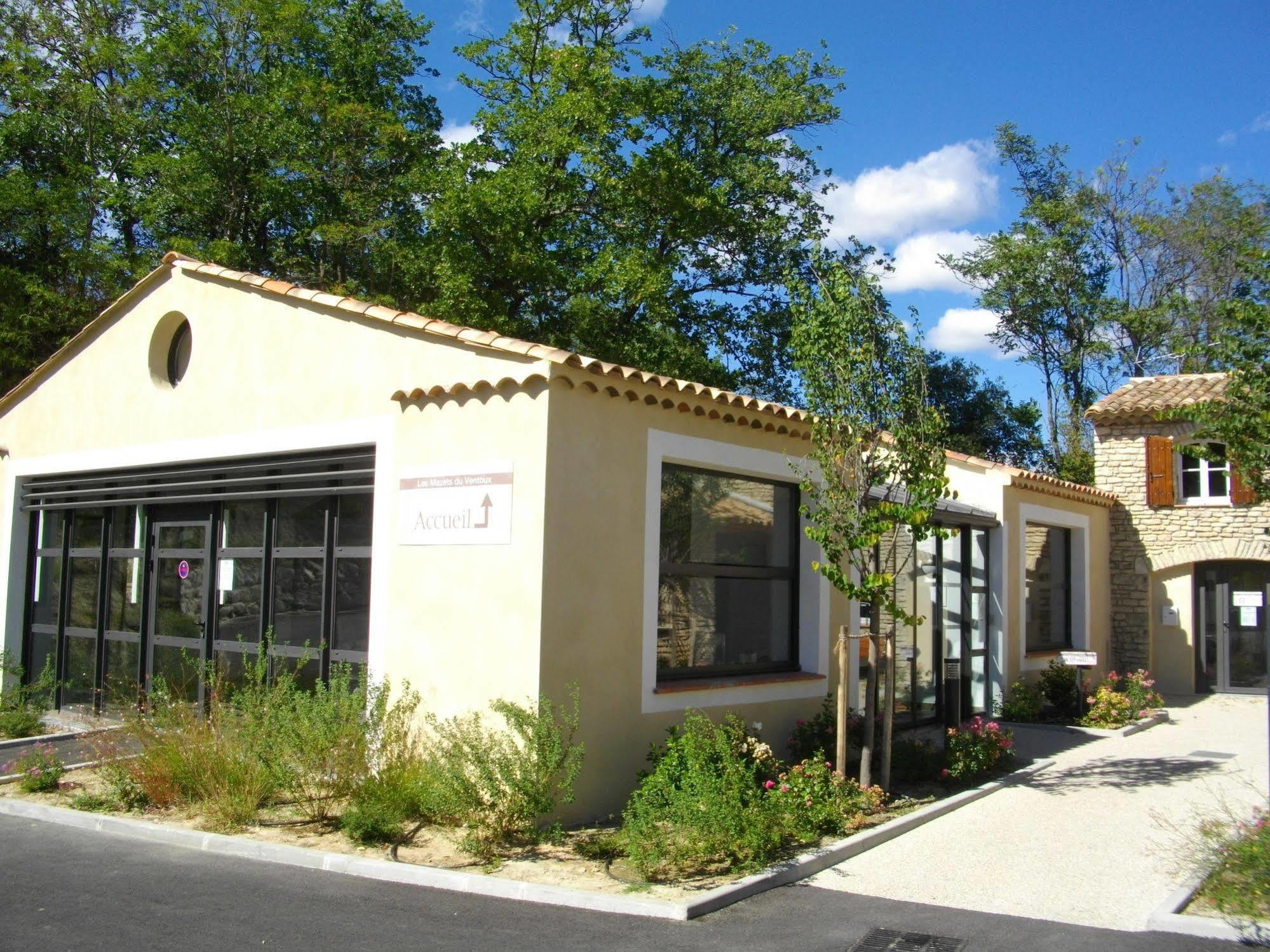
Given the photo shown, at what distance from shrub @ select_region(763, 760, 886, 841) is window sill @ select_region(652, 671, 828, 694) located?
91 cm

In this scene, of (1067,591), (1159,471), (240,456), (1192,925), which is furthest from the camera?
(1159,471)

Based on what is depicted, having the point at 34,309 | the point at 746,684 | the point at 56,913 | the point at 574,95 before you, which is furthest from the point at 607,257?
the point at 56,913

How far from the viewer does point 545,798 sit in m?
6.77

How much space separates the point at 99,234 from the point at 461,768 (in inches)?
858

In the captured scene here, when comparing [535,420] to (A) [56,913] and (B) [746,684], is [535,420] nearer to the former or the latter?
(B) [746,684]

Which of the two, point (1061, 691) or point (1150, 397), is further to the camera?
point (1150, 397)

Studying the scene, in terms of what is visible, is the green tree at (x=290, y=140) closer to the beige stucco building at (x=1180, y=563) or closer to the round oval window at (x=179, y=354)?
the round oval window at (x=179, y=354)

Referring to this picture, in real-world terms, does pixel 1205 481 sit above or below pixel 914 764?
above

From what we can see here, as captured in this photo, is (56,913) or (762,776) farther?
(762,776)

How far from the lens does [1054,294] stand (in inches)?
1143

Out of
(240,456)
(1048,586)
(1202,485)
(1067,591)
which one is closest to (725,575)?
(240,456)

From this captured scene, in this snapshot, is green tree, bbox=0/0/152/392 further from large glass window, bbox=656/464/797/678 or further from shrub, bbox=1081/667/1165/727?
shrub, bbox=1081/667/1165/727

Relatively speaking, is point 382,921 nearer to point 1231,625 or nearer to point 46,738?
point 46,738

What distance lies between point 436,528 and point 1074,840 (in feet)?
16.9
